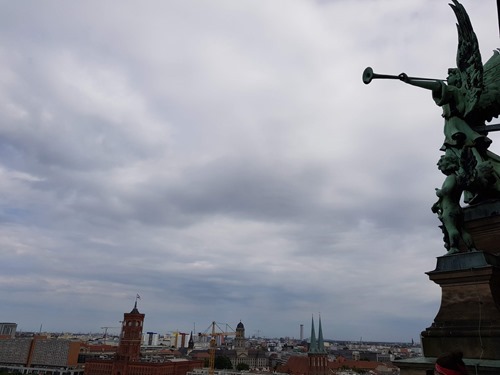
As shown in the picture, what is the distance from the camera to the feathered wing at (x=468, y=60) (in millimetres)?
9352

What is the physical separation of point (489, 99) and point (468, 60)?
1017 mm

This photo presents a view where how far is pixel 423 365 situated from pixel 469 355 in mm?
898

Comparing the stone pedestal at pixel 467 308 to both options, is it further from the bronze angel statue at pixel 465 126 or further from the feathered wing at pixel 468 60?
the feathered wing at pixel 468 60

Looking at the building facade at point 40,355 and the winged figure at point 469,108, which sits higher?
the winged figure at point 469,108

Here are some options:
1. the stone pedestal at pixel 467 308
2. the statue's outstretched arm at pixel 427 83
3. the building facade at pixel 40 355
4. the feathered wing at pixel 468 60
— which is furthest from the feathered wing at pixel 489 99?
the building facade at pixel 40 355

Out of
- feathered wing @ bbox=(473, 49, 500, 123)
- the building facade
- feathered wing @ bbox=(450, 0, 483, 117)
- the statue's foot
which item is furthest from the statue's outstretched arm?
the building facade

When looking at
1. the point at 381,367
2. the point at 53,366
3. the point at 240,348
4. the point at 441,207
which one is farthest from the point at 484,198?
the point at 240,348

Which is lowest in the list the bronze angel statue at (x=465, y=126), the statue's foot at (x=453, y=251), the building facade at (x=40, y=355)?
the building facade at (x=40, y=355)

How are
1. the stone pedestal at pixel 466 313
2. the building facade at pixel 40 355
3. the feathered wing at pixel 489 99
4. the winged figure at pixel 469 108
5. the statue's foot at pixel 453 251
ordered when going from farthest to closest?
the building facade at pixel 40 355 < the feathered wing at pixel 489 99 < the winged figure at pixel 469 108 < the statue's foot at pixel 453 251 < the stone pedestal at pixel 466 313

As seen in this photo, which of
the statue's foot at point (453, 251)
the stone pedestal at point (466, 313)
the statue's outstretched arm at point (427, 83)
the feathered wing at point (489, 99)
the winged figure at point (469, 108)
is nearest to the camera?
the stone pedestal at point (466, 313)

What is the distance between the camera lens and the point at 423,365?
6855mm

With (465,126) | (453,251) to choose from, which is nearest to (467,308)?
(453,251)

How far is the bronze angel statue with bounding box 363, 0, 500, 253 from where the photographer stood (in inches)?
334

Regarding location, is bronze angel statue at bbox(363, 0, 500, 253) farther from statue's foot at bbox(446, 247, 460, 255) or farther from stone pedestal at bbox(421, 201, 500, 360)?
stone pedestal at bbox(421, 201, 500, 360)
